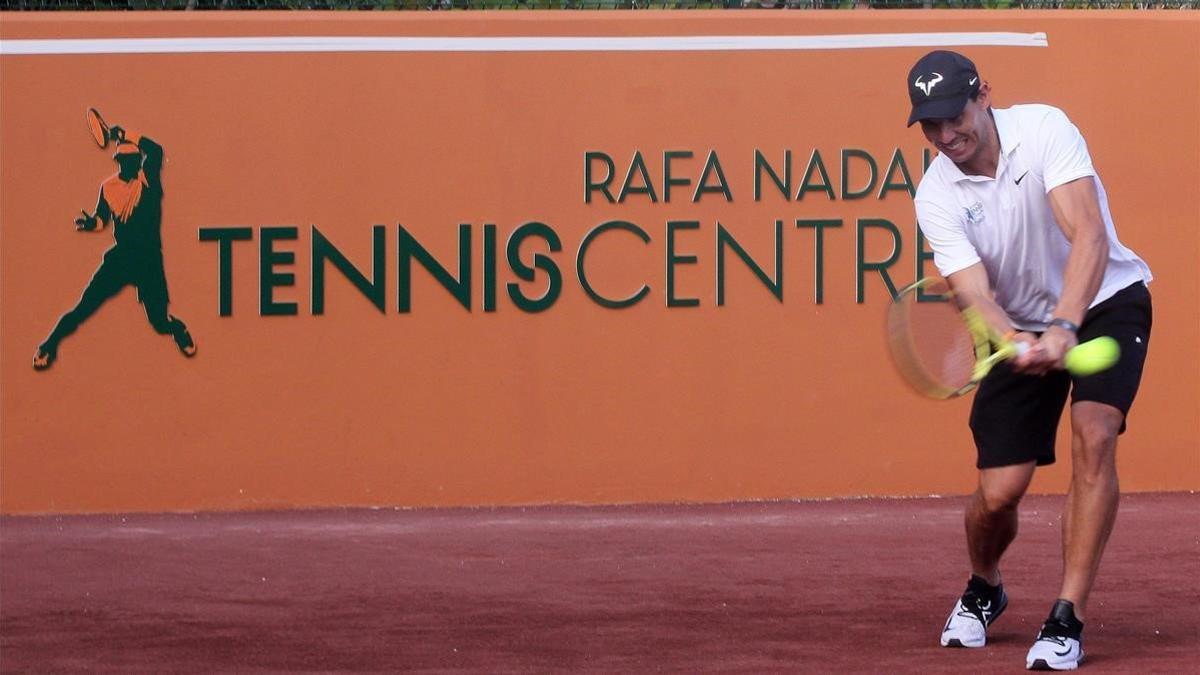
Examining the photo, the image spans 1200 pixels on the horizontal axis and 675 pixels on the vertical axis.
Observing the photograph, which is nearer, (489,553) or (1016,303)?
(1016,303)

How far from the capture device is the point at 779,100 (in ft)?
29.3

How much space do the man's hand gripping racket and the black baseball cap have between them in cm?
49

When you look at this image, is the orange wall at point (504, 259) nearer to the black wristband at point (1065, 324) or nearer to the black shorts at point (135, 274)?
the black shorts at point (135, 274)

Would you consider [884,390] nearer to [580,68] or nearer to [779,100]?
[779,100]

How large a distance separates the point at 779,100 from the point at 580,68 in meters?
0.97

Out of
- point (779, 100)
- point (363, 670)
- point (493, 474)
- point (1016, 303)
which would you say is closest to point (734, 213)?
point (779, 100)

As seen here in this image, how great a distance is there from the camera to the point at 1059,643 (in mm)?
5113

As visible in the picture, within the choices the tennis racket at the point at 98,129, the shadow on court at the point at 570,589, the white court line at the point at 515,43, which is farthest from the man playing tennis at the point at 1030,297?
the tennis racket at the point at 98,129

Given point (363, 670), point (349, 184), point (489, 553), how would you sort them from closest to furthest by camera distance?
point (363, 670)
point (489, 553)
point (349, 184)

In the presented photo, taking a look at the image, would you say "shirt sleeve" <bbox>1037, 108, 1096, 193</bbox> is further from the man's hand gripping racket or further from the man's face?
the man's hand gripping racket

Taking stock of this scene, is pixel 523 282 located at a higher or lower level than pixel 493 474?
higher

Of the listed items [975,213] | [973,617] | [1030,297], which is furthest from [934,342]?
[973,617]

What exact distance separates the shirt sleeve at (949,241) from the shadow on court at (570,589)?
1.15 metres

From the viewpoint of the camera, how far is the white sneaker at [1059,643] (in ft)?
16.7
